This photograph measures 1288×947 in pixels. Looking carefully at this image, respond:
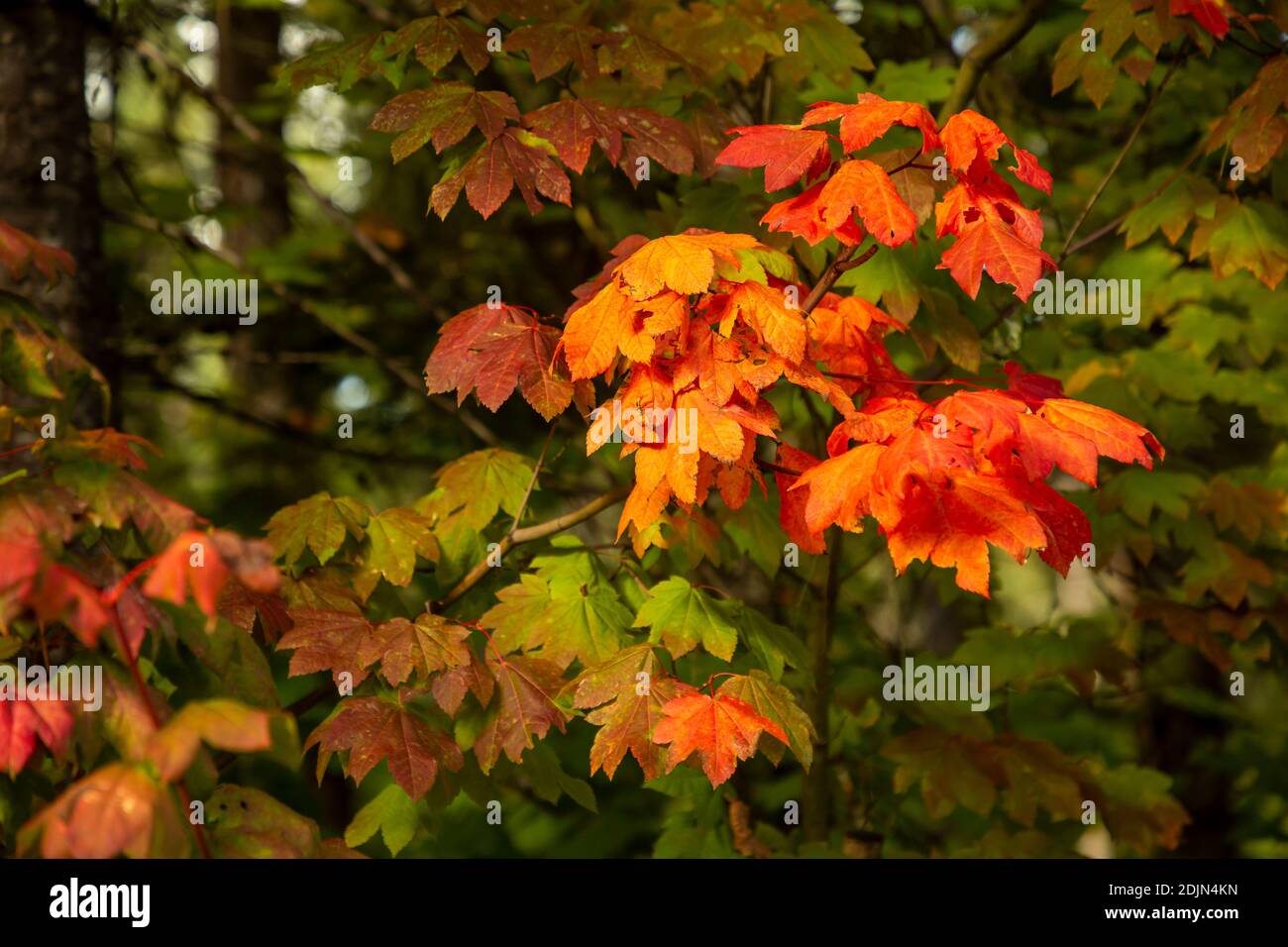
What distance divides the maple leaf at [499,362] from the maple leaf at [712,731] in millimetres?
683

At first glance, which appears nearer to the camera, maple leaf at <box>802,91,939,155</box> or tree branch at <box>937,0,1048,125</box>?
maple leaf at <box>802,91,939,155</box>

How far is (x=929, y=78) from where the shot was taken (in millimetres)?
3863

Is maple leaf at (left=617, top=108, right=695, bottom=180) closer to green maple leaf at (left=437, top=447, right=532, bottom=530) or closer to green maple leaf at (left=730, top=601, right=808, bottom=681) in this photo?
green maple leaf at (left=437, top=447, right=532, bottom=530)

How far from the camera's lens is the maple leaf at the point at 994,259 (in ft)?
7.63

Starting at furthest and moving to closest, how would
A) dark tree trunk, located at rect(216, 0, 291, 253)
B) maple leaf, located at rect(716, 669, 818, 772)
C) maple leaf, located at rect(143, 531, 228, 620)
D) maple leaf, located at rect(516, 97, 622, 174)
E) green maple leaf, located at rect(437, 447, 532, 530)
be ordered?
dark tree trunk, located at rect(216, 0, 291, 253), green maple leaf, located at rect(437, 447, 532, 530), maple leaf, located at rect(516, 97, 622, 174), maple leaf, located at rect(716, 669, 818, 772), maple leaf, located at rect(143, 531, 228, 620)

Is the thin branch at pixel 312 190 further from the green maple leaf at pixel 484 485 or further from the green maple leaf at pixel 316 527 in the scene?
the green maple leaf at pixel 316 527

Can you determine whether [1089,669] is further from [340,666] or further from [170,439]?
[170,439]

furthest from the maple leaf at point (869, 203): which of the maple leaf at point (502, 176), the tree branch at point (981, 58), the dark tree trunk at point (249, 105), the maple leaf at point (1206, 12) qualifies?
the dark tree trunk at point (249, 105)

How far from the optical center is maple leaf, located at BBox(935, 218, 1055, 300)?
233 cm

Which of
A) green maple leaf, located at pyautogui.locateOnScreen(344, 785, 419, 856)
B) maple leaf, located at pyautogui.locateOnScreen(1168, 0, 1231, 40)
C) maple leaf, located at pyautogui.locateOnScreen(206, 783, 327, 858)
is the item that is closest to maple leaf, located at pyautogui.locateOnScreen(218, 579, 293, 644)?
maple leaf, located at pyautogui.locateOnScreen(206, 783, 327, 858)

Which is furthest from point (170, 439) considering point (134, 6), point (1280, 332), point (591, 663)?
point (1280, 332)

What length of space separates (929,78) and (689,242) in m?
1.93

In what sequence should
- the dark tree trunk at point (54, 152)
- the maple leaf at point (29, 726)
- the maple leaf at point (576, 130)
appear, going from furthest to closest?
1. the dark tree trunk at point (54, 152)
2. the maple leaf at point (576, 130)
3. the maple leaf at point (29, 726)

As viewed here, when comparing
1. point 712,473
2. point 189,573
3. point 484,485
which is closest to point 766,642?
point 712,473
